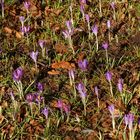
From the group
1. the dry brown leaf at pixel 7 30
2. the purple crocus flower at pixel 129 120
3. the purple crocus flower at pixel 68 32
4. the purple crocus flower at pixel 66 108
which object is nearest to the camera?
the purple crocus flower at pixel 129 120

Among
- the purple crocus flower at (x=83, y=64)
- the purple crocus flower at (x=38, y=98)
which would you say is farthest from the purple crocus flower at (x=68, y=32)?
the purple crocus flower at (x=38, y=98)

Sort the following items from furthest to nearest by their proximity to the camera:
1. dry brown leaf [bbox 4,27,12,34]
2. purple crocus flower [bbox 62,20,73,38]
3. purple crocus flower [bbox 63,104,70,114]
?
1. dry brown leaf [bbox 4,27,12,34]
2. purple crocus flower [bbox 62,20,73,38]
3. purple crocus flower [bbox 63,104,70,114]

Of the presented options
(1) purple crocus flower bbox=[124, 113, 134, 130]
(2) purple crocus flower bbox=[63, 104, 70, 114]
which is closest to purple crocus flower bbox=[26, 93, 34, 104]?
(2) purple crocus flower bbox=[63, 104, 70, 114]

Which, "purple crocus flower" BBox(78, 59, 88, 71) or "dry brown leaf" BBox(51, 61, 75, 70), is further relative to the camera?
"dry brown leaf" BBox(51, 61, 75, 70)

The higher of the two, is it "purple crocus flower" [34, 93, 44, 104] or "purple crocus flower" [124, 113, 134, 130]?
"purple crocus flower" [34, 93, 44, 104]

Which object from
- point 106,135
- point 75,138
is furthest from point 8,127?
point 106,135

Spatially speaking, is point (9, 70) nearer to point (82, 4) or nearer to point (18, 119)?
point (18, 119)

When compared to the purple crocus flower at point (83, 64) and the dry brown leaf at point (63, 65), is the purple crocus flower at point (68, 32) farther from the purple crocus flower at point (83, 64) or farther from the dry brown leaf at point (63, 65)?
the purple crocus flower at point (83, 64)

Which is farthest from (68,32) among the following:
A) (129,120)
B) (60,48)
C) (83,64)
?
(129,120)

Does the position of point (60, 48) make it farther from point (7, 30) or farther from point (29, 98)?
point (29, 98)

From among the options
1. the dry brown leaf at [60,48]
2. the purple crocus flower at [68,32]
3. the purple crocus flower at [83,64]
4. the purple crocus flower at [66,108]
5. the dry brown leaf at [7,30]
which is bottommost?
the purple crocus flower at [66,108]

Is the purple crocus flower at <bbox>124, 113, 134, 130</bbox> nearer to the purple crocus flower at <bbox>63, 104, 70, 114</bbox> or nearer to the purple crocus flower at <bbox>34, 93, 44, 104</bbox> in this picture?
the purple crocus flower at <bbox>63, 104, 70, 114</bbox>
